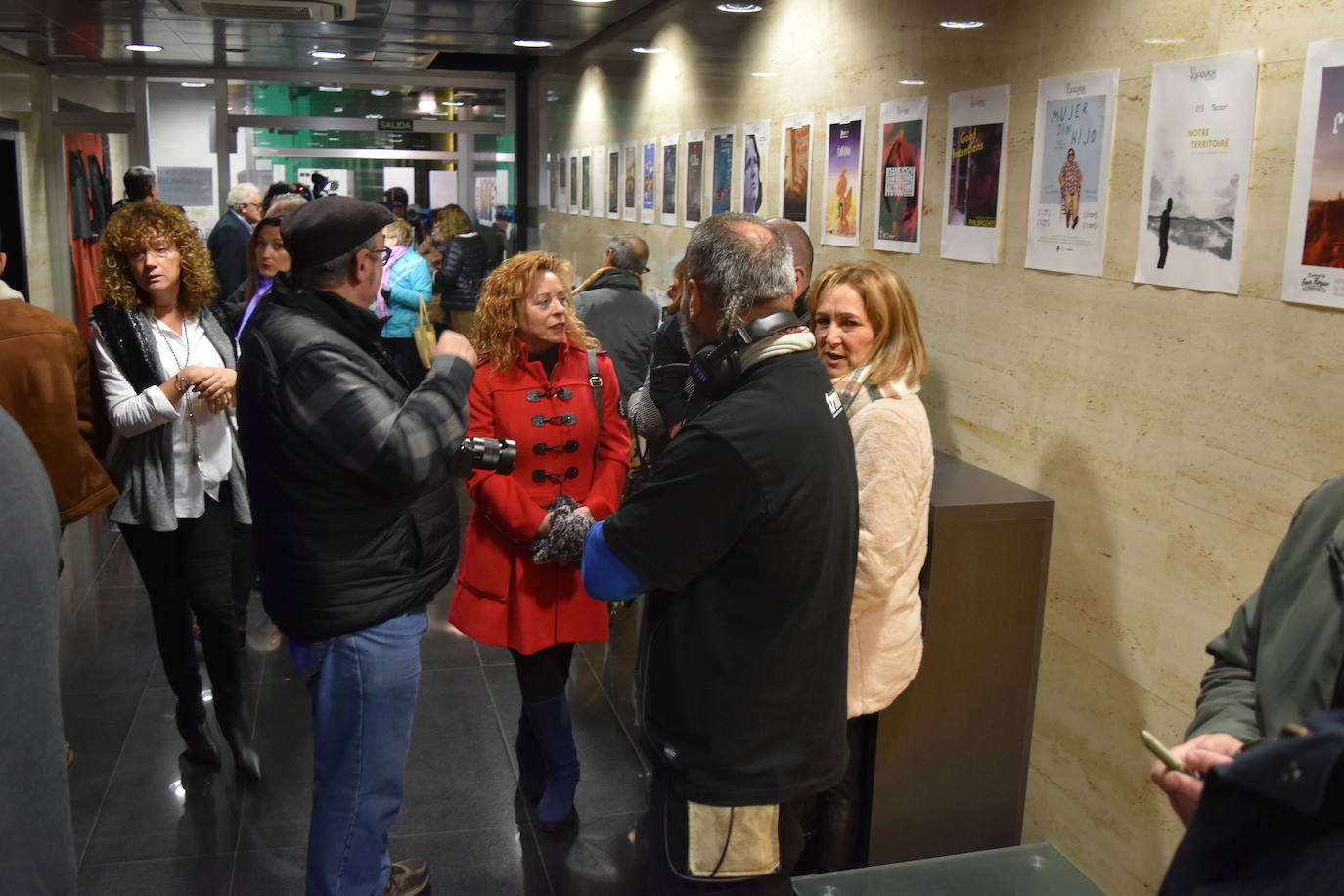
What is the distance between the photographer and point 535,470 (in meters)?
3.28

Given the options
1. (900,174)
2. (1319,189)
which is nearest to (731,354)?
(1319,189)

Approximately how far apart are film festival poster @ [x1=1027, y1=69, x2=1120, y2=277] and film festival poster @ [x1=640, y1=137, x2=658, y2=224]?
13.4 feet

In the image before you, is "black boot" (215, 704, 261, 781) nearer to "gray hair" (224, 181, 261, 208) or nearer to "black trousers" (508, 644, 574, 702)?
"black trousers" (508, 644, 574, 702)

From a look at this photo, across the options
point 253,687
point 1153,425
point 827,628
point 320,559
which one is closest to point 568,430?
point 320,559

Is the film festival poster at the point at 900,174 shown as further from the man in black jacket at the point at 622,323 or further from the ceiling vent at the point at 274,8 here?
the ceiling vent at the point at 274,8

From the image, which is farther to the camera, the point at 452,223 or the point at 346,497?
the point at 452,223

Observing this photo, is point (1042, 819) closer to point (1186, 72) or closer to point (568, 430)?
point (568, 430)

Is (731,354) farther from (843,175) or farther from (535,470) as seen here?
(843,175)

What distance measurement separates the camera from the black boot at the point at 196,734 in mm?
3869

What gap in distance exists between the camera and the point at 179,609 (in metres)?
3.67

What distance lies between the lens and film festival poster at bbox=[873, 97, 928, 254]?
13.1 ft

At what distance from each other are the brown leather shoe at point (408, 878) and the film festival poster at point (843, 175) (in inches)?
105

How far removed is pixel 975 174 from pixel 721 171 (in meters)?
2.58

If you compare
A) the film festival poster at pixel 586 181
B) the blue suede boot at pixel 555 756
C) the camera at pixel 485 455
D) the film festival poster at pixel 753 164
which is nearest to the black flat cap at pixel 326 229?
the camera at pixel 485 455
